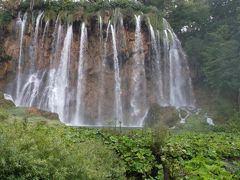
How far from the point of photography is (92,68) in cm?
2994

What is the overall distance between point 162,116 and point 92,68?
22.3 feet

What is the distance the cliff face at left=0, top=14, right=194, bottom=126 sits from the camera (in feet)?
95.5

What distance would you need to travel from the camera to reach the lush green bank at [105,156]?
6793 millimetres

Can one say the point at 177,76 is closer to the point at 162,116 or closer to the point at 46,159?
the point at 162,116

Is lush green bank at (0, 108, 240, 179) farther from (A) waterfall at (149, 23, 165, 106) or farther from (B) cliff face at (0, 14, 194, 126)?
(A) waterfall at (149, 23, 165, 106)

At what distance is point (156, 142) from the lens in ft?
31.9

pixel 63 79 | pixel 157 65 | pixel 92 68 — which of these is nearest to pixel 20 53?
pixel 63 79

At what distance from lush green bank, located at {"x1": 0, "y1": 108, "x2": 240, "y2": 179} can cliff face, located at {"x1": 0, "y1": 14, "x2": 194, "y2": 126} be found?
57.0ft

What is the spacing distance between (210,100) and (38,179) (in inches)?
1012

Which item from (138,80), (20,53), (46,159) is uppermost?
(20,53)

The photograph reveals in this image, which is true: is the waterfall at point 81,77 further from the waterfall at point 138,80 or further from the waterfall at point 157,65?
the waterfall at point 157,65

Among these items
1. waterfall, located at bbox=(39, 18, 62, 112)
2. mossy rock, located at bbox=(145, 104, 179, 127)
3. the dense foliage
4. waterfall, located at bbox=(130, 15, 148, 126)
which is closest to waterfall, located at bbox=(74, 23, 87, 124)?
waterfall, located at bbox=(39, 18, 62, 112)

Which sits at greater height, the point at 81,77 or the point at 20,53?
the point at 20,53

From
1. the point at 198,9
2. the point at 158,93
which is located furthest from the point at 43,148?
the point at 198,9
